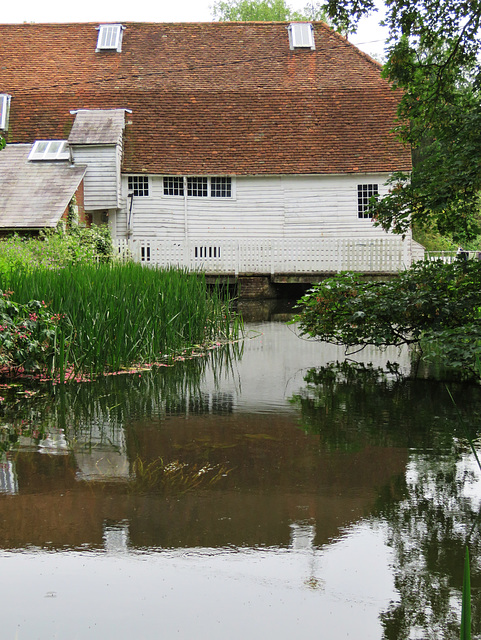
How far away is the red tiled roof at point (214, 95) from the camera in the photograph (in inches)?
1108

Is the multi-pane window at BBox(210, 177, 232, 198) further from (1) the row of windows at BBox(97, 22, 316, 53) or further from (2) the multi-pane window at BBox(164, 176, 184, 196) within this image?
(1) the row of windows at BBox(97, 22, 316, 53)

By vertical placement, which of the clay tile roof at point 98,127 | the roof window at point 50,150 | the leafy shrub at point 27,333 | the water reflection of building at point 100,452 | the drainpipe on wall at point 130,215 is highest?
the clay tile roof at point 98,127

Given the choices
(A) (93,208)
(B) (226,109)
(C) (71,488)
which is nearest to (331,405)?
(C) (71,488)

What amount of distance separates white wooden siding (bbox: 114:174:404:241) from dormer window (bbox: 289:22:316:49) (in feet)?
23.1

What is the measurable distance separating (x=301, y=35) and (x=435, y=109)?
25.2 meters

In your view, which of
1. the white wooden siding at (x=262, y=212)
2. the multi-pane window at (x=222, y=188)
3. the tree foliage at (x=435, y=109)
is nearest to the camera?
the tree foliage at (x=435, y=109)

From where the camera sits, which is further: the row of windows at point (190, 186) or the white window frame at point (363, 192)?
the row of windows at point (190, 186)

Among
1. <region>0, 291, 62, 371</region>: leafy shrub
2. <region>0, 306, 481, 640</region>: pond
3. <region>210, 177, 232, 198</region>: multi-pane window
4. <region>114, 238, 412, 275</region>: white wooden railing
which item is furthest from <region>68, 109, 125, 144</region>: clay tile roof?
<region>0, 306, 481, 640</region>: pond

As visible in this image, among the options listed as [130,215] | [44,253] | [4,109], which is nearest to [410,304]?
[44,253]

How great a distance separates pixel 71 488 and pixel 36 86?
27.8m

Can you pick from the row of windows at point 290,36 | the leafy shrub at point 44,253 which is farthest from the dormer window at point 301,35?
the leafy shrub at point 44,253

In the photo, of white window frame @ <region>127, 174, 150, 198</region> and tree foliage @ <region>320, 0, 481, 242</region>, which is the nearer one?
tree foliage @ <region>320, 0, 481, 242</region>

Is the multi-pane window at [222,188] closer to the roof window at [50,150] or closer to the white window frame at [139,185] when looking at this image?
the white window frame at [139,185]

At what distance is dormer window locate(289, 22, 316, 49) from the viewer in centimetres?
3189
